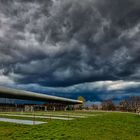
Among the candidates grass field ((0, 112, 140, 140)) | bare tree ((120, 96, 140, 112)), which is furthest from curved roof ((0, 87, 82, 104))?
bare tree ((120, 96, 140, 112))

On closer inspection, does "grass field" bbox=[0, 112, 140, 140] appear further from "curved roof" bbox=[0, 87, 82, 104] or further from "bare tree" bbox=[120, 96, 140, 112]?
"bare tree" bbox=[120, 96, 140, 112]

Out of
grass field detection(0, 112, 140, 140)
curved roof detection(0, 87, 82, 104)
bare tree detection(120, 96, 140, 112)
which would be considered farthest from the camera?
bare tree detection(120, 96, 140, 112)

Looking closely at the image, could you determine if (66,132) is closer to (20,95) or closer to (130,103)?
(20,95)

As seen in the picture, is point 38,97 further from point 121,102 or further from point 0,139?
point 121,102

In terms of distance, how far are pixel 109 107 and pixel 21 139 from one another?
80899 mm

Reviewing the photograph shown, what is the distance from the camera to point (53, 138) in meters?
10.6

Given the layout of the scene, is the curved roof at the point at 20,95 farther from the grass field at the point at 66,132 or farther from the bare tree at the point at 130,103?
the bare tree at the point at 130,103

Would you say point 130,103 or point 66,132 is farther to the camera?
point 130,103

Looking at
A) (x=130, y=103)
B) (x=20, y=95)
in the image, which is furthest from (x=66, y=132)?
(x=130, y=103)

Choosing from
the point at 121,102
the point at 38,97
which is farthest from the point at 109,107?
the point at 38,97

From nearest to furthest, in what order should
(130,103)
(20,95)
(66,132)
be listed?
(20,95) < (66,132) < (130,103)

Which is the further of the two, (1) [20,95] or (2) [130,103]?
(2) [130,103]

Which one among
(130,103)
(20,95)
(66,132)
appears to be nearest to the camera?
(20,95)

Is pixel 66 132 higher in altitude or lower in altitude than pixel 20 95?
lower
